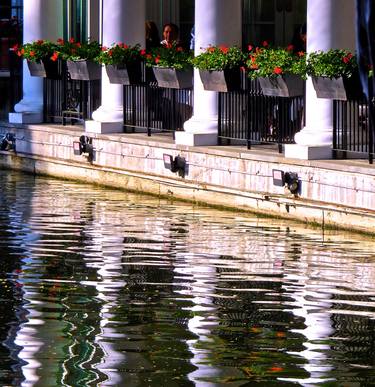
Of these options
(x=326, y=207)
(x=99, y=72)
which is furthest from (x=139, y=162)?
(x=326, y=207)

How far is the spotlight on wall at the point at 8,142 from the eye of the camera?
28.9 metres

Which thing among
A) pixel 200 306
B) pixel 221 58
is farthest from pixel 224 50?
pixel 200 306

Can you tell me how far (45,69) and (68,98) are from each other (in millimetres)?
642

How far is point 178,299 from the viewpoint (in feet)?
46.8

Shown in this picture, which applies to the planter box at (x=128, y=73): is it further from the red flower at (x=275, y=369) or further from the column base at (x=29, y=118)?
→ the red flower at (x=275, y=369)

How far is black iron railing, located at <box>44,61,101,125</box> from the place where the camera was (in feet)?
91.1

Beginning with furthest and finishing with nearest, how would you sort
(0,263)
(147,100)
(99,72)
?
1. (99,72)
2. (147,100)
3. (0,263)

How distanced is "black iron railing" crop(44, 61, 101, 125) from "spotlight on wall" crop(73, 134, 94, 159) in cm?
118

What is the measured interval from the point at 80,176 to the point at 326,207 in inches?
295

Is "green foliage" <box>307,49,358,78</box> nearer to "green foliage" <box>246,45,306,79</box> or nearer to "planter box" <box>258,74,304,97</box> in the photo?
"green foliage" <box>246,45,306,79</box>

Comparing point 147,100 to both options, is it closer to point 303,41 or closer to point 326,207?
point 303,41

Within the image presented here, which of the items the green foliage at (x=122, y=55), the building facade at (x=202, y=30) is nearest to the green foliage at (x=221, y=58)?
the building facade at (x=202, y=30)

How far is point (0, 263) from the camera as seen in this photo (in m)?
16.7

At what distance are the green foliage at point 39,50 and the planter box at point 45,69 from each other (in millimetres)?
118
